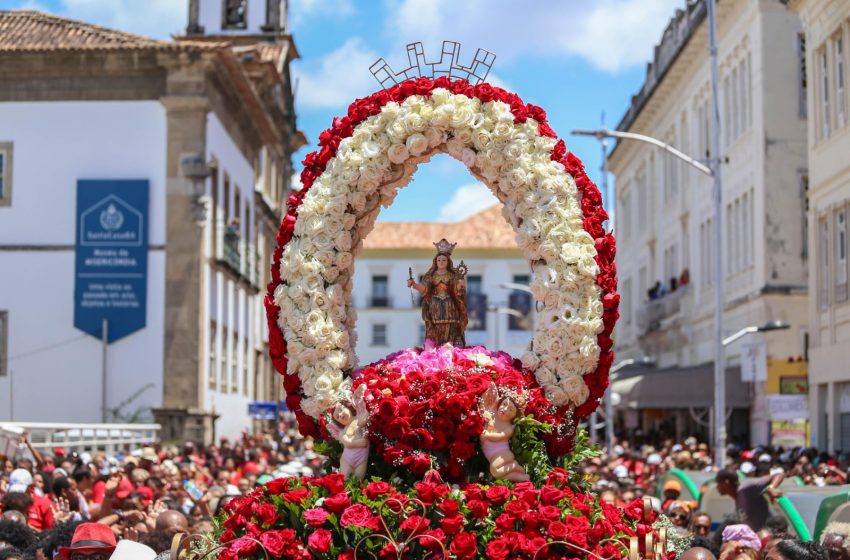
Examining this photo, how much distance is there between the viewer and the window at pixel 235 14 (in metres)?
50.7

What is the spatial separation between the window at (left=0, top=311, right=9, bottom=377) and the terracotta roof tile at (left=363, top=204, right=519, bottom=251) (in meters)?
54.9

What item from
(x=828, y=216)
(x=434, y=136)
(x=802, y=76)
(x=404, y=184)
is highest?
(x=802, y=76)

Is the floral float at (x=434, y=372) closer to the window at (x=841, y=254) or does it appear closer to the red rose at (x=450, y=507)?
the red rose at (x=450, y=507)

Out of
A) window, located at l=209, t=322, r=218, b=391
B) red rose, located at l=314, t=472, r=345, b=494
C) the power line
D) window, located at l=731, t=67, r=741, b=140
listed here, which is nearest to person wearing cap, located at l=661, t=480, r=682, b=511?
red rose, located at l=314, t=472, r=345, b=494

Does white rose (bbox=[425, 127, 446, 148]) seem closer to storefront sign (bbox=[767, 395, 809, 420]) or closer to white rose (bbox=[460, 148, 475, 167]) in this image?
white rose (bbox=[460, 148, 475, 167])

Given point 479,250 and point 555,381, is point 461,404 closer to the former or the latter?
point 555,381

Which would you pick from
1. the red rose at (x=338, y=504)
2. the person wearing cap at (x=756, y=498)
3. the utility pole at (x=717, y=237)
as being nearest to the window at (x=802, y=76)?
the utility pole at (x=717, y=237)

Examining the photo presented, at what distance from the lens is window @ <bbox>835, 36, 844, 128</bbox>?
27.8 m

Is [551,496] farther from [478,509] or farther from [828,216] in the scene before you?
[828,216]

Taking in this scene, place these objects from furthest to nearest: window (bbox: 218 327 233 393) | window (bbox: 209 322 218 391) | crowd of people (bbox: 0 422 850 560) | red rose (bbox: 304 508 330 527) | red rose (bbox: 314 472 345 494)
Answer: window (bbox: 218 327 233 393)
window (bbox: 209 322 218 391)
crowd of people (bbox: 0 422 850 560)
red rose (bbox: 314 472 345 494)
red rose (bbox: 304 508 330 527)

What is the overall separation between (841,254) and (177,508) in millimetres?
17804

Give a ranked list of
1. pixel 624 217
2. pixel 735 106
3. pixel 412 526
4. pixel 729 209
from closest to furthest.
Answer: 1. pixel 412 526
2. pixel 735 106
3. pixel 729 209
4. pixel 624 217

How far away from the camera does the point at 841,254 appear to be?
2805cm

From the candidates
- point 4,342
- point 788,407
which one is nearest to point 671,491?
point 788,407
